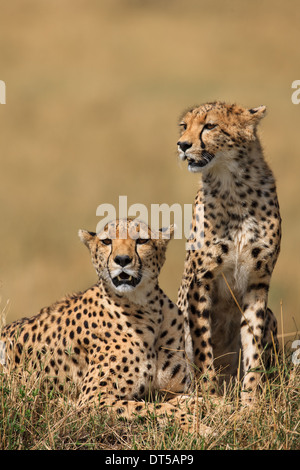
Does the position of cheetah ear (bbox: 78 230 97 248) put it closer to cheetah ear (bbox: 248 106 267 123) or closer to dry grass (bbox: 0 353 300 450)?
dry grass (bbox: 0 353 300 450)

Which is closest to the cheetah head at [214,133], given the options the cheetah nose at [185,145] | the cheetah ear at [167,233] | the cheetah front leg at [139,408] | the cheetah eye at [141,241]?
the cheetah nose at [185,145]

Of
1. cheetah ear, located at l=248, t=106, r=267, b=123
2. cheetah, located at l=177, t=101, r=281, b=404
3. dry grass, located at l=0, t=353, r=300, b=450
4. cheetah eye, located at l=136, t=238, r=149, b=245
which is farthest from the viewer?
cheetah ear, located at l=248, t=106, r=267, b=123

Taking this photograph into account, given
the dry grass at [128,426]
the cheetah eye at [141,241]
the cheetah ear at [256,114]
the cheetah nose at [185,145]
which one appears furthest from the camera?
the cheetah ear at [256,114]

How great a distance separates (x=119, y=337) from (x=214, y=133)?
1192mm

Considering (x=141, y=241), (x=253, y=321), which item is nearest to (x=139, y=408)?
(x=141, y=241)

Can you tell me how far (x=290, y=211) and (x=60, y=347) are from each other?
622 centimetres

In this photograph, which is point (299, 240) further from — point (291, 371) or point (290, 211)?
point (291, 371)

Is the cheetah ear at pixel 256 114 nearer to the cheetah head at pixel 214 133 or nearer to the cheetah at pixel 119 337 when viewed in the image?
the cheetah head at pixel 214 133

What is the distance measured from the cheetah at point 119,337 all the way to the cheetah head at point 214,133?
460mm

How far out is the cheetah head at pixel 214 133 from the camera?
505cm

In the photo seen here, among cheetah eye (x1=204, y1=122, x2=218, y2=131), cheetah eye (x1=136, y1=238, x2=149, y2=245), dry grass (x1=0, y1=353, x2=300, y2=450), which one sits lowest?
dry grass (x1=0, y1=353, x2=300, y2=450)

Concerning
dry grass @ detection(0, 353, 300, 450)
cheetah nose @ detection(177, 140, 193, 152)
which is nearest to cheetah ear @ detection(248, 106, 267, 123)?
cheetah nose @ detection(177, 140, 193, 152)

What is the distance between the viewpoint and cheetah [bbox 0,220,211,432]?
180 inches

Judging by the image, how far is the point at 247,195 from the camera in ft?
17.1
